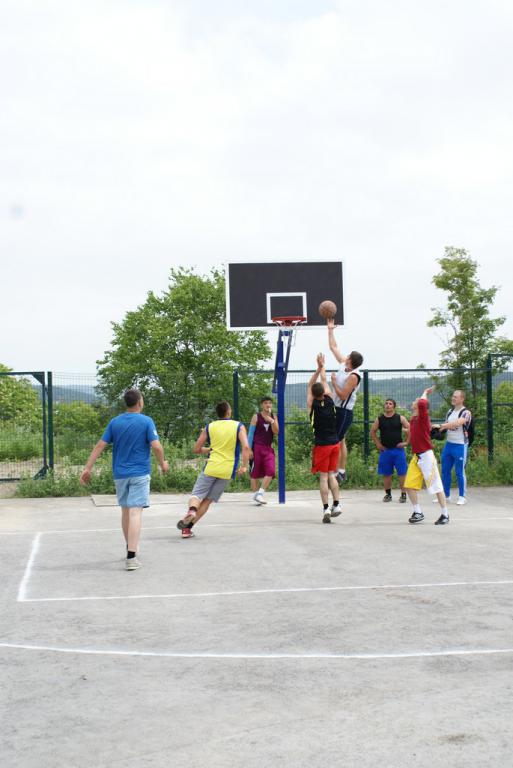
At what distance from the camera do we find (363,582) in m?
8.73

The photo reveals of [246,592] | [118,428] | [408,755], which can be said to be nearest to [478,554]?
[246,592]

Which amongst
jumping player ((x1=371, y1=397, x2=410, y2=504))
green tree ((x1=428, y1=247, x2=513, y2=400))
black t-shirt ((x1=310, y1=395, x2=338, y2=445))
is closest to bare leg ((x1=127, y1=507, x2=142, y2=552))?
black t-shirt ((x1=310, y1=395, x2=338, y2=445))

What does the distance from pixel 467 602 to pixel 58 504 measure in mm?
9613

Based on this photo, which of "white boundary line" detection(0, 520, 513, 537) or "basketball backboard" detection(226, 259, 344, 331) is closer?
"white boundary line" detection(0, 520, 513, 537)

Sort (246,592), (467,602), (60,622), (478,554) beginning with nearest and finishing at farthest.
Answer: (60,622) → (467,602) → (246,592) → (478,554)

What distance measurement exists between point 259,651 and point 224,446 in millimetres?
5426

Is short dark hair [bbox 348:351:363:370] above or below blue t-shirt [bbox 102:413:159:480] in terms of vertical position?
above

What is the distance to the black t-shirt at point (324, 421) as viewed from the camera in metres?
13.0

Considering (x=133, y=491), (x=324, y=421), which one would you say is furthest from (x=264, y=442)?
(x=133, y=491)

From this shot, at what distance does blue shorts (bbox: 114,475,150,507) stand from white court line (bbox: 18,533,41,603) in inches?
46.1

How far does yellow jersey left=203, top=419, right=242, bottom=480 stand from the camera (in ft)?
37.7

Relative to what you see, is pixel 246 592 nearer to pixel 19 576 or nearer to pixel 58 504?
pixel 19 576

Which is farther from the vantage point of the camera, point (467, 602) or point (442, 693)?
point (467, 602)

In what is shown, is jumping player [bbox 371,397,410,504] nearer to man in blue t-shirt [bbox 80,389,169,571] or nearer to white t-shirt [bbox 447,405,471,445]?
white t-shirt [bbox 447,405,471,445]
